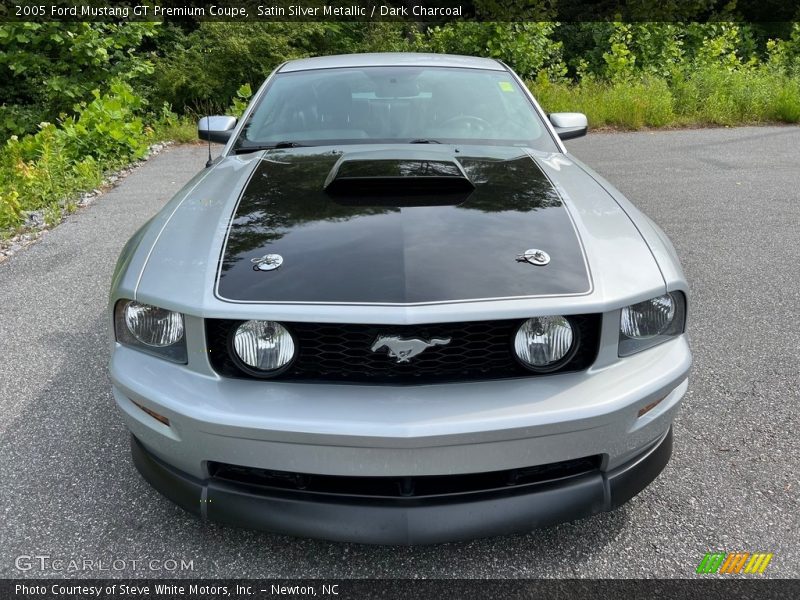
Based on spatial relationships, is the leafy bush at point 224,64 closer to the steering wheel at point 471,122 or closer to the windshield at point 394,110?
the windshield at point 394,110

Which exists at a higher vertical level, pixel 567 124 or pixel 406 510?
pixel 567 124

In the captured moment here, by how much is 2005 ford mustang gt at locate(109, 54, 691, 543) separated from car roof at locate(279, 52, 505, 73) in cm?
168

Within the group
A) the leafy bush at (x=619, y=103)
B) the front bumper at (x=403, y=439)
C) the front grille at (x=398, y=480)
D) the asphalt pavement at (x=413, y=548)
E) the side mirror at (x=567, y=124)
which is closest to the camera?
the front bumper at (x=403, y=439)

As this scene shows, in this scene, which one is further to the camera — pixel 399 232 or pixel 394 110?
pixel 394 110

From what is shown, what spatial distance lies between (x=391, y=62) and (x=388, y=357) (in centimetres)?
230

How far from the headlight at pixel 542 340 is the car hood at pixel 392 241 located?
0.23ft

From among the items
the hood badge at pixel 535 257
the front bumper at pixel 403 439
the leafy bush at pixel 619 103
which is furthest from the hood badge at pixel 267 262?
the leafy bush at pixel 619 103

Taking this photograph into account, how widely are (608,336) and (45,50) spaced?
1237cm

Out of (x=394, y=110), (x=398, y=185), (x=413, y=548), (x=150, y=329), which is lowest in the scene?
(x=413, y=548)

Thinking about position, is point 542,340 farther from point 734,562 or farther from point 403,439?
point 734,562

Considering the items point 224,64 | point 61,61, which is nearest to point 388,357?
point 61,61

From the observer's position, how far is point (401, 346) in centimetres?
174

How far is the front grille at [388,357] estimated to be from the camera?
1.77 metres

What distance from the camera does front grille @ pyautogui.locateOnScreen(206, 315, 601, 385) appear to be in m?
1.77
